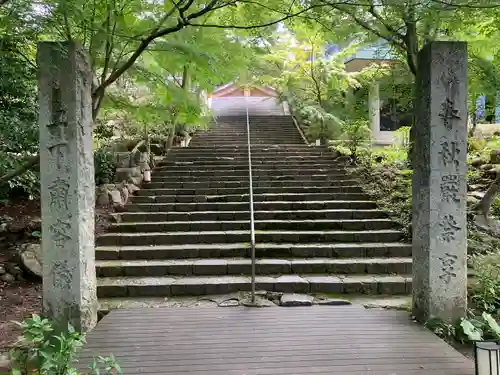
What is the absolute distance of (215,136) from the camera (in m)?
13.5

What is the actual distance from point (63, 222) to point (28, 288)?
218cm

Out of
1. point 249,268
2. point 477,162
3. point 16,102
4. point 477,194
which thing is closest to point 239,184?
point 249,268

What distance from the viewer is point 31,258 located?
222 inches

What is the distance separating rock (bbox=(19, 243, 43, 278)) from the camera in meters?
5.50

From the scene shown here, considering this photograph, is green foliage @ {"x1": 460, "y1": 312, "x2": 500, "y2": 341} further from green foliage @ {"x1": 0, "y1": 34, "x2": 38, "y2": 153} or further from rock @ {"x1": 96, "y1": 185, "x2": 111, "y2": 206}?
rock @ {"x1": 96, "y1": 185, "x2": 111, "y2": 206}

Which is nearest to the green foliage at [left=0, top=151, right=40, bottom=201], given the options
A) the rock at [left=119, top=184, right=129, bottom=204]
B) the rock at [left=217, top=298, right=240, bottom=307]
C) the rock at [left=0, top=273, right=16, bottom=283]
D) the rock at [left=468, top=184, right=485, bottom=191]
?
the rock at [left=0, top=273, right=16, bottom=283]

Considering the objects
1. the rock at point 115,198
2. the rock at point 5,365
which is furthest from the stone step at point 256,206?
the rock at point 5,365

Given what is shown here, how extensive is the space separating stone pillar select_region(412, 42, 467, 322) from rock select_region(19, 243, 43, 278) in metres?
5.21

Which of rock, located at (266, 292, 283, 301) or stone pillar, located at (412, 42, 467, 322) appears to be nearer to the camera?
stone pillar, located at (412, 42, 467, 322)

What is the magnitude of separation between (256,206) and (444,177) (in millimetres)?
4157

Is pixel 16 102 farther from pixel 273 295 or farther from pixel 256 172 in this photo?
pixel 256 172

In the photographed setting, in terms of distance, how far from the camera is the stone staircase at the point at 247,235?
5.27 metres

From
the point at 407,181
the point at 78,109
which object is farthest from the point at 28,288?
the point at 407,181

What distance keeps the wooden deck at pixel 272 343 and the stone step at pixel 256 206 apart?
3.19 metres
